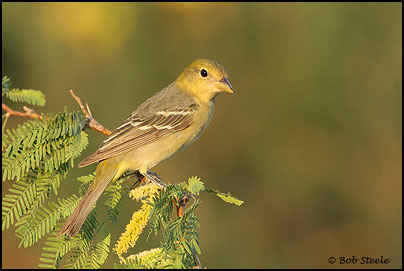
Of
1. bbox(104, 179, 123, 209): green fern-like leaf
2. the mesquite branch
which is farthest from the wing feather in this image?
bbox(104, 179, 123, 209): green fern-like leaf

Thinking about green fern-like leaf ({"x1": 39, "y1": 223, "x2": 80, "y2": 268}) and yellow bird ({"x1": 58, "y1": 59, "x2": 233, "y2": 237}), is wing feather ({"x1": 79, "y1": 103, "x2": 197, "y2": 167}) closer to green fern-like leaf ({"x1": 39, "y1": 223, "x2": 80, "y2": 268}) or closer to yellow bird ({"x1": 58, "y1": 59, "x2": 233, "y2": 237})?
yellow bird ({"x1": 58, "y1": 59, "x2": 233, "y2": 237})

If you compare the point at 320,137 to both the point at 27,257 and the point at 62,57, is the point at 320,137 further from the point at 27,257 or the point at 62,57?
the point at 27,257

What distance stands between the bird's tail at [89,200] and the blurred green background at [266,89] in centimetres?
242

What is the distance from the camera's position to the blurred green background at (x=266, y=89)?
6547 millimetres

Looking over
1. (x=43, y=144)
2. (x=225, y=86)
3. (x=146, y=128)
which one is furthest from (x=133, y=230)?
(x=225, y=86)

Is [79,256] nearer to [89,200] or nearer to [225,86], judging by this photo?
[89,200]

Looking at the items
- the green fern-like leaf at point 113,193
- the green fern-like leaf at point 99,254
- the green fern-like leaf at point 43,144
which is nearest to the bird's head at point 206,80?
the green fern-like leaf at point 113,193

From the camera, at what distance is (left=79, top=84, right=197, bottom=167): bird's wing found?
4461 mm

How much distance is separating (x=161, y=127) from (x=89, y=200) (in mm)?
1423

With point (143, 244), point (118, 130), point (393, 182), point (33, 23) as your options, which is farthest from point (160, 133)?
point (393, 182)

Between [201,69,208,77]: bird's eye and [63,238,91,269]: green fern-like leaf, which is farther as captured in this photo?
[201,69,208,77]: bird's eye

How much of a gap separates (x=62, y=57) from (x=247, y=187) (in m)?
2.93

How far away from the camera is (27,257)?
625cm

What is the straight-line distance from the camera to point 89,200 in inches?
143
